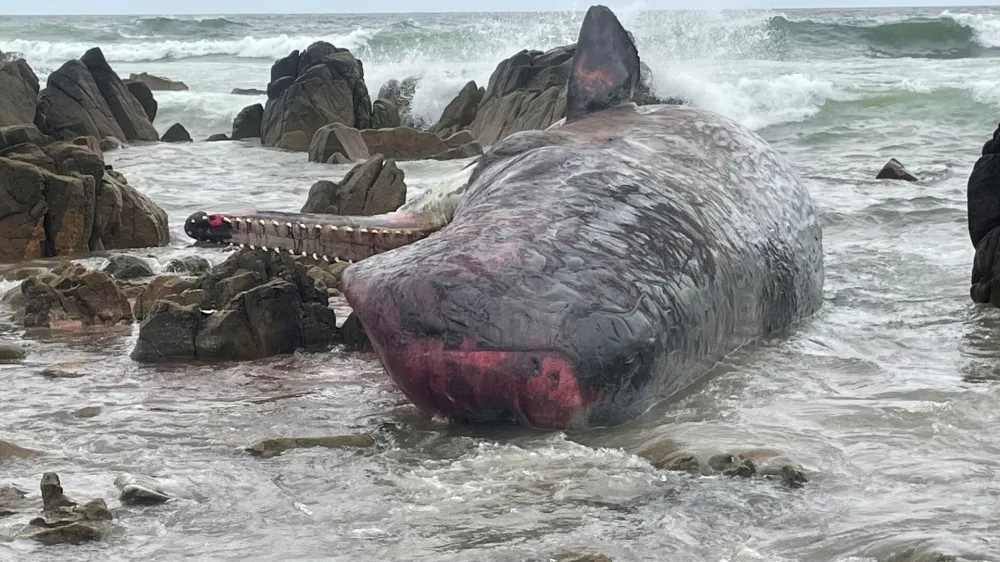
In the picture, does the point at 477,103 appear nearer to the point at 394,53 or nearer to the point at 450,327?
the point at 450,327

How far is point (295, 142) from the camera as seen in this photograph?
19031 mm

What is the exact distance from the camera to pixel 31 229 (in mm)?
9312

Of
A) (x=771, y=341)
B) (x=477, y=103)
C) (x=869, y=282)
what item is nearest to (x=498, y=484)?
(x=771, y=341)

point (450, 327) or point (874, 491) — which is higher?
point (450, 327)

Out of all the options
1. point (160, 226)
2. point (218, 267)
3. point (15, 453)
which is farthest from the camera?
point (160, 226)

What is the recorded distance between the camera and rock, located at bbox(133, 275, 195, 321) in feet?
23.6

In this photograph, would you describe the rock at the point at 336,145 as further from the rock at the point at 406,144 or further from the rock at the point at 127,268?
the rock at the point at 127,268

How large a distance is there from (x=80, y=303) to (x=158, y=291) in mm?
481

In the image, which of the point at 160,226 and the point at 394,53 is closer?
the point at 160,226

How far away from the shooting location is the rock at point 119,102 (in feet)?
68.3

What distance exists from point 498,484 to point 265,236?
2.57 metres

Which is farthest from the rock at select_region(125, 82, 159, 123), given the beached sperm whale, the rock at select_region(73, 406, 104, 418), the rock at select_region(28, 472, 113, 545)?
the rock at select_region(28, 472, 113, 545)

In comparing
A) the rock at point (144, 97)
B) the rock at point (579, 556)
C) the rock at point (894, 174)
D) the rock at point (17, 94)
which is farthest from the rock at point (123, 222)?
the rock at point (144, 97)

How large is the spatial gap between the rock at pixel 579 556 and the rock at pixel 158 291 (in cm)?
415
